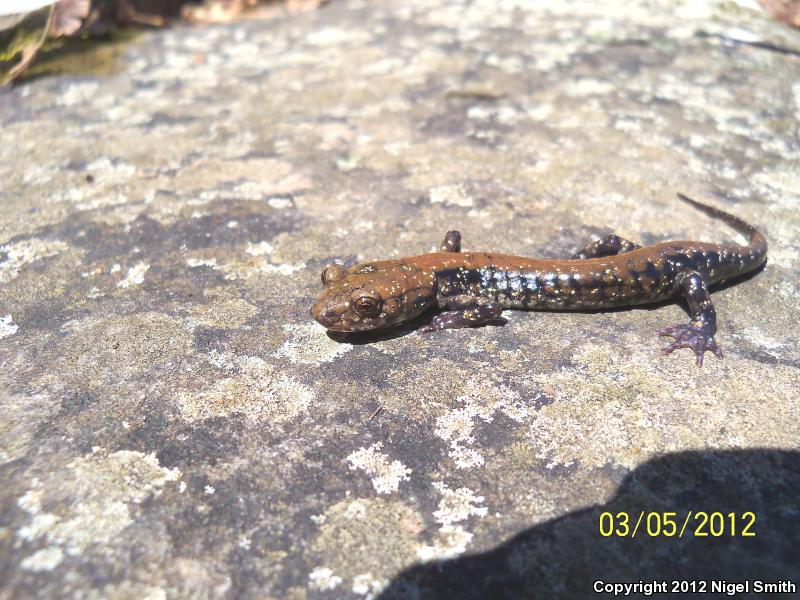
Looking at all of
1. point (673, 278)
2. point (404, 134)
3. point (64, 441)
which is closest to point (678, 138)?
point (673, 278)

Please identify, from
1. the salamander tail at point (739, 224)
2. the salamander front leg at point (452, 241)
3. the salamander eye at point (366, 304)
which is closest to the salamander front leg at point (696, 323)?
the salamander tail at point (739, 224)

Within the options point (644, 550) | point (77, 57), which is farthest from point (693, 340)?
point (77, 57)

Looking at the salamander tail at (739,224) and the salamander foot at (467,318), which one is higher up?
the salamander foot at (467,318)

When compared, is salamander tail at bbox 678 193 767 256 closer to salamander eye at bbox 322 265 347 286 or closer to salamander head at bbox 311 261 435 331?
salamander head at bbox 311 261 435 331

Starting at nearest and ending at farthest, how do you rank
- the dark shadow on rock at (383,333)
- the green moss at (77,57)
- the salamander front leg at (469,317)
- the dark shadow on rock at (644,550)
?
1. the dark shadow on rock at (644,550)
2. the dark shadow on rock at (383,333)
3. the salamander front leg at (469,317)
4. the green moss at (77,57)

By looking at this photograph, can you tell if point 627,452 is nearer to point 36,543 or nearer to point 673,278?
point 673,278

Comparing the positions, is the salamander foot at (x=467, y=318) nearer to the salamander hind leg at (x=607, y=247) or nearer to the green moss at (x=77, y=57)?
the salamander hind leg at (x=607, y=247)

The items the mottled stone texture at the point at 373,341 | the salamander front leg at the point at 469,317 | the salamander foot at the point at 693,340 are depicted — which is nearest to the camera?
the mottled stone texture at the point at 373,341
